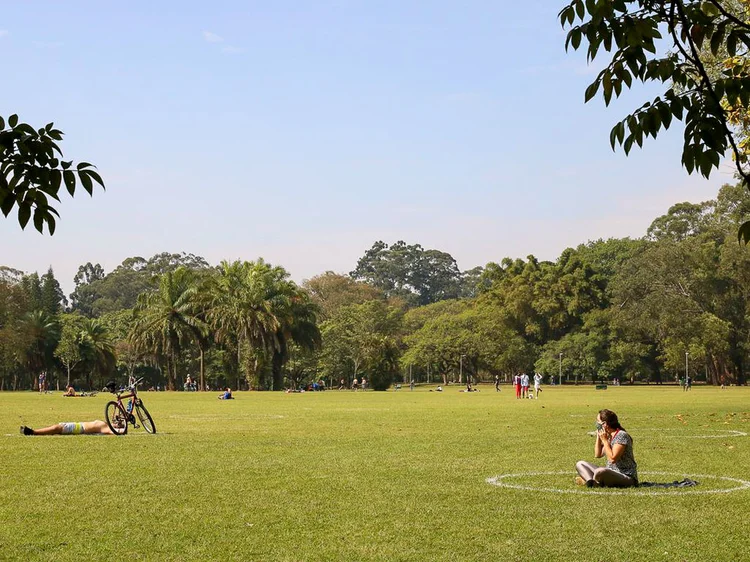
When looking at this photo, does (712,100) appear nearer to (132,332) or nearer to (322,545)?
(322,545)

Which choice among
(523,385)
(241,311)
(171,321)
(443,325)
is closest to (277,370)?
(241,311)

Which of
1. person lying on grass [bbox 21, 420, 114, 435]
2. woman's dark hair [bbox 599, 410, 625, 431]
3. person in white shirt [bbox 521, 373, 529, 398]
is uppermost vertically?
person in white shirt [bbox 521, 373, 529, 398]

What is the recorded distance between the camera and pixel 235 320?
3393 inches

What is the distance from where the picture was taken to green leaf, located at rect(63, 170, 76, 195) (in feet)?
14.2

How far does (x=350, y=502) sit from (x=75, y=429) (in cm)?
1209

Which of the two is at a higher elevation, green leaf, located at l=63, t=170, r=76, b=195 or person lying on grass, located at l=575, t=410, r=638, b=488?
green leaf, located at l=63, t=170, r=76, b=195

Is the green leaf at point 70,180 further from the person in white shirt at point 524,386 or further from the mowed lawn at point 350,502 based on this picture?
the person in white shirt at point 524,386

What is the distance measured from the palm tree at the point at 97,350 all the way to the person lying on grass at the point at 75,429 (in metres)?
76.0

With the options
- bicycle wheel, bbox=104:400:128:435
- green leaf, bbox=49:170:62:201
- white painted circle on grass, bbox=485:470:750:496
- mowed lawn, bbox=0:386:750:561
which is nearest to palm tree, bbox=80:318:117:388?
bicycle wheel, bbox=104:400:128:435

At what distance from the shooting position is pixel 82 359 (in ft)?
309

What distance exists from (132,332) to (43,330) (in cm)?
1088

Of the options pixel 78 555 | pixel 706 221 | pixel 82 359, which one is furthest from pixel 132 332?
pixel 78 555

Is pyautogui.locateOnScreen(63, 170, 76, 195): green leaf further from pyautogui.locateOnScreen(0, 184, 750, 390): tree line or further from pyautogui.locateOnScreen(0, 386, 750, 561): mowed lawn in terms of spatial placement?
pyautogui.locateOnScreen(0, 184, 750, 390): tree line

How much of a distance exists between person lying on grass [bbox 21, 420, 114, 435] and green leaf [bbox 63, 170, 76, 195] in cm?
1778
